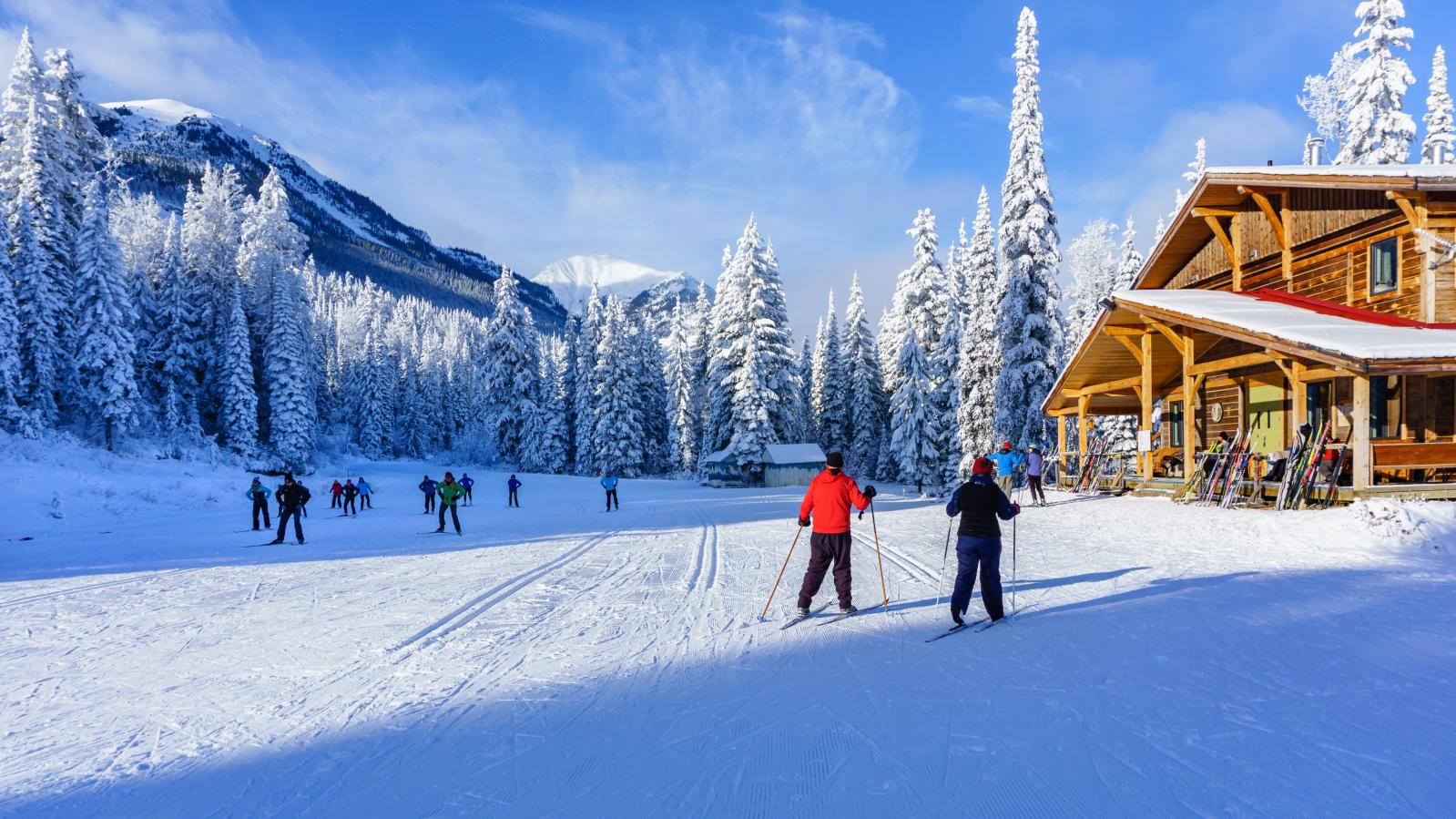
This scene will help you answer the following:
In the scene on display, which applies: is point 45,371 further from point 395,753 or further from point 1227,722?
point 1227,722

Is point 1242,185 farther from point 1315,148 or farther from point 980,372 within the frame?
point 980,372

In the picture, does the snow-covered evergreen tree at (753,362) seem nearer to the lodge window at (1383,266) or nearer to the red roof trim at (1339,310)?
the red roof trim at (1339,310)

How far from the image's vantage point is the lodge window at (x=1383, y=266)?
15305 mm

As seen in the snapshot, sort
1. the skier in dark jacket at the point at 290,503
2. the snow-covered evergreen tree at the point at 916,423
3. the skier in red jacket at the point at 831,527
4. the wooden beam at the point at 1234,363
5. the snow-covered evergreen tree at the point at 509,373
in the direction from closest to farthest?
the skier in red jacket at the point at 831,527
the wooden beam at the point at 1234,363
the skier in dark jacket at the point at 290,503
the snow-covered evergreen tree at the point at 916,423
the snow-covered evergreen tree at the point at 509,373

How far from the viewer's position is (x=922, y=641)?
6855 mm

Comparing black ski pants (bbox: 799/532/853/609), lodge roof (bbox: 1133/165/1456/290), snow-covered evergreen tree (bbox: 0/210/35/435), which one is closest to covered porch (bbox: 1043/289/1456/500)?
lodge roof (bbox: 1133/165/1456/290)

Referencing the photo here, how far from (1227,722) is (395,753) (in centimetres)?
542

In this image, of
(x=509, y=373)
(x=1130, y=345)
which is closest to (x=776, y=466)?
(x=1130, y=345)

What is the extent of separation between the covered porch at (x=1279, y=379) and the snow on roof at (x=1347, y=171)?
9.13 ft

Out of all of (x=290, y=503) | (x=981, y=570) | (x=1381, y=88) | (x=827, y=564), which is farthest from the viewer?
(x=1381, y=88)

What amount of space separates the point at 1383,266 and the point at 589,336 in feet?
155

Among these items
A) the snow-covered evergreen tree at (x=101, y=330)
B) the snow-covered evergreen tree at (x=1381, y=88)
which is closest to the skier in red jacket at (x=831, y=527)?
the snow-covered evergreen tree at (x=1381, y=88)

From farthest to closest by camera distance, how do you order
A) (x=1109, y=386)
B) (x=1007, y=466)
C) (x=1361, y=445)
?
(x=1109, y=386)
(x=1007, y=466)
(x=1361, y=445)

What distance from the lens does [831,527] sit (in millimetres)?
7793
